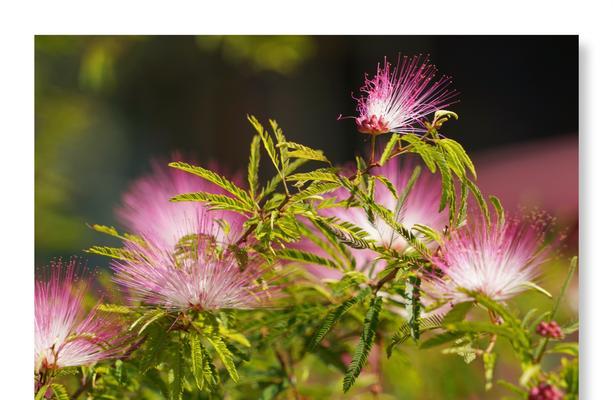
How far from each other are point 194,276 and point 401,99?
30 cm

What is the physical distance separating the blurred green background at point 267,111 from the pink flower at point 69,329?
5cm

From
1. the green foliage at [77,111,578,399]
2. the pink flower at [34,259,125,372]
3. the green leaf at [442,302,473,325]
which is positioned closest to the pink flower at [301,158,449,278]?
the green foliage at [77,111,578,399]

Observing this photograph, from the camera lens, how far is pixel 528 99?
1.43m

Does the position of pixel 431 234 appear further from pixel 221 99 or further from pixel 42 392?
pixel 221 99

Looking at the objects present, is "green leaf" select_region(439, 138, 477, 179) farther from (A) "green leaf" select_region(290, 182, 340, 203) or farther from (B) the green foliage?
(A) "green leaf" select_region(290, 182, 340, 203)

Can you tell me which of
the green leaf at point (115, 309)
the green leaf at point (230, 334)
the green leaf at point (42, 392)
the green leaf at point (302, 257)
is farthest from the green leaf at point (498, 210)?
the green leaf at point (42, 392)

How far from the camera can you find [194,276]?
852 mm

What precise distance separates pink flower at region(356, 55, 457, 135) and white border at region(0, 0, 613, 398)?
213mm
